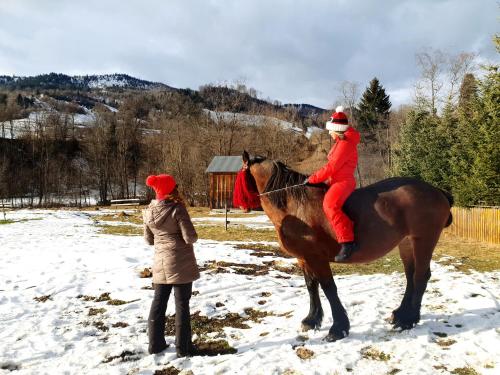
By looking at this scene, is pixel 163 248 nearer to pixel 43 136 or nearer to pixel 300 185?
pixel 300 185

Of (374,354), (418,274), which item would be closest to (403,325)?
(418,274)

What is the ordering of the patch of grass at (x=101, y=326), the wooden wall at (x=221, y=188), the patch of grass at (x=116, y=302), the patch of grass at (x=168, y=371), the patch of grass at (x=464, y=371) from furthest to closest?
1. the wooden wall at (x=221, y=188)
2. the patch of grass at (x=116, y=302)
3. the patch of grass at (x=101, y=326)
4. the patch of grass at (x=168, y=371)
5. the patch of grass at (x=464, y=371)

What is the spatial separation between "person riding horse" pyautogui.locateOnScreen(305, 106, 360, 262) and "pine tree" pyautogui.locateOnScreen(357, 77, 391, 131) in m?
48.3

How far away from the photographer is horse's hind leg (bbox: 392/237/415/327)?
4.31m

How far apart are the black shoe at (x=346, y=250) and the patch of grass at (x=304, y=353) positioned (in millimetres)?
1024

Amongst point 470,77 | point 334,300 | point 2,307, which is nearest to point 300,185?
point 334,300

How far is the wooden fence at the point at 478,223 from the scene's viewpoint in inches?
490

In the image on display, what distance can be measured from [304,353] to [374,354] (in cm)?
72

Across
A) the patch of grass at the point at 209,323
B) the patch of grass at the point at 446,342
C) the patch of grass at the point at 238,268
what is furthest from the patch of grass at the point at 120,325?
the patch of grass at the point at 446,342

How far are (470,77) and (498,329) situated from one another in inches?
1098

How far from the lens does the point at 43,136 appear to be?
48.7 m

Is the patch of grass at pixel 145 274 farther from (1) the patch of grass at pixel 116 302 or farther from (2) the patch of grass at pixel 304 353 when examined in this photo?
(2) the patch of grass at pixel 304 353

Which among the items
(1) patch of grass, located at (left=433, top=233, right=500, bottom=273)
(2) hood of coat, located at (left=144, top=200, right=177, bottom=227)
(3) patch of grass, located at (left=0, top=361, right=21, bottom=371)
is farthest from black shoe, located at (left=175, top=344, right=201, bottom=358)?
(1) patch of grass, located at (left=433, top=233, right=500, bottom=273)

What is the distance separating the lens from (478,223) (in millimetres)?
13398
